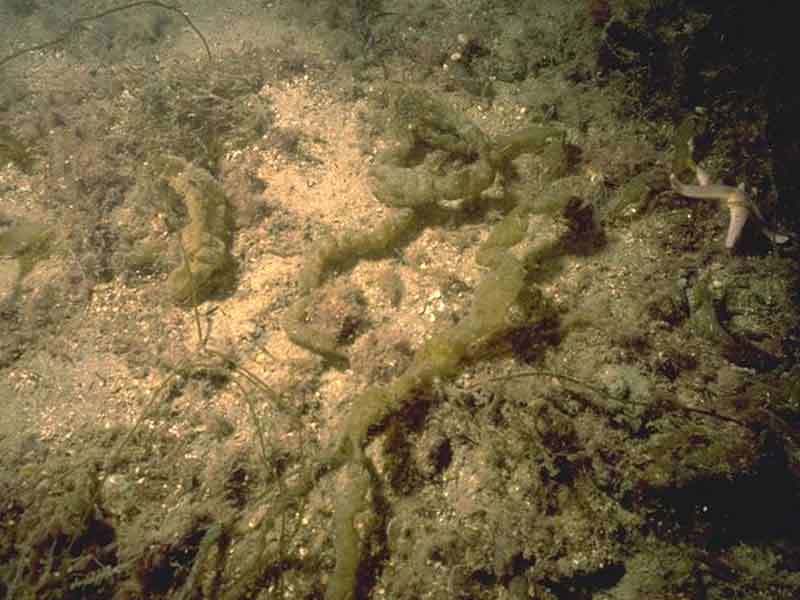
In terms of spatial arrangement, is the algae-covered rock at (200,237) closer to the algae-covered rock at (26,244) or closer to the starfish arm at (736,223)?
the algae-covered rock at (26,244)

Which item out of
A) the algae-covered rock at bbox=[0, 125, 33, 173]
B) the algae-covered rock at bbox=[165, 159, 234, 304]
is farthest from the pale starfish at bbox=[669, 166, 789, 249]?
the algae-covered rock at bbox=[0, 125, 33, 173]

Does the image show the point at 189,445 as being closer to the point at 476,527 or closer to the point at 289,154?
the point at 476,527

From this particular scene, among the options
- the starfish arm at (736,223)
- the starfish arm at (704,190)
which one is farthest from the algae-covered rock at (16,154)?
the starfish arm at (736,223)

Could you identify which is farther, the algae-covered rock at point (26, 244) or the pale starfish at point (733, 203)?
the algae-covered rock at point (26, 244)

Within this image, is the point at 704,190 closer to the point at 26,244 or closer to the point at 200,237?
the point at 200,237

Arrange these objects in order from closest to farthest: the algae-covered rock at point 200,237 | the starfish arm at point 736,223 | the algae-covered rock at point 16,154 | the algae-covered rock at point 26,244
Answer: the starfish arm at point 736,223
the algae-covered rock at point 200,237
the algae-covered rock at point 26,244
the algae-covered rock at point 16,154

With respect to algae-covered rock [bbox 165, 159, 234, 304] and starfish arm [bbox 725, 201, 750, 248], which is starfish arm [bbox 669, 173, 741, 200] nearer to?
starfish arm [bbox 725, 201, 750, 248]

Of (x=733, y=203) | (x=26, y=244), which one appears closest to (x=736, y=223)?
(x=733, y=203)
